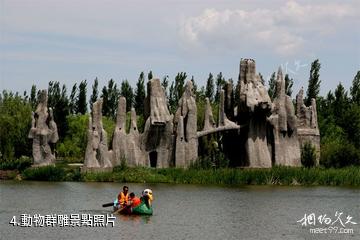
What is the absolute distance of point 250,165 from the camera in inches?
2076

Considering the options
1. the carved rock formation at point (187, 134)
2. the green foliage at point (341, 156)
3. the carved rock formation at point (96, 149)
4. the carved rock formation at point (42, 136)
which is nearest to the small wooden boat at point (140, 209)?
the carved rock formation at point (96, 149)

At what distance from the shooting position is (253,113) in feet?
172

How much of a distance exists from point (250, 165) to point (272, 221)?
2197 centimetres

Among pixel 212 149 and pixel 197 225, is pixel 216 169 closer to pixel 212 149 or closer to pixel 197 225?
pixel 212 149

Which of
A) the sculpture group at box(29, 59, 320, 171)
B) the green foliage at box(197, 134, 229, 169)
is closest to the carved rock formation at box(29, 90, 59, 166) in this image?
the sculpture group at box(29, 59, 320, 171)

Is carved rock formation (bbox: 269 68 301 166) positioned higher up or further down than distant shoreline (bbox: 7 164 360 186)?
higher up

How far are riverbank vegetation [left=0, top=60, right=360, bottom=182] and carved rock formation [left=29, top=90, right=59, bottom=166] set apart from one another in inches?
35.8

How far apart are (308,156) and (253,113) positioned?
518 centimetres

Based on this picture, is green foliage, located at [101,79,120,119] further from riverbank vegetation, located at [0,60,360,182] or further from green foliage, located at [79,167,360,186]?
green foliage, located at [79,167,360,186]

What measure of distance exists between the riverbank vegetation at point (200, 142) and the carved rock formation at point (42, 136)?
909mm

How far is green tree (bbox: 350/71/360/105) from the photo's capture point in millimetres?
75188

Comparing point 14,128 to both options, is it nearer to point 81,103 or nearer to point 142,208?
point 81,103

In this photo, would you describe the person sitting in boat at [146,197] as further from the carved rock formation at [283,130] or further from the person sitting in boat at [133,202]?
the carved rock formation at [283,130]

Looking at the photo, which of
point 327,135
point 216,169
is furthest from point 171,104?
point 216,169
